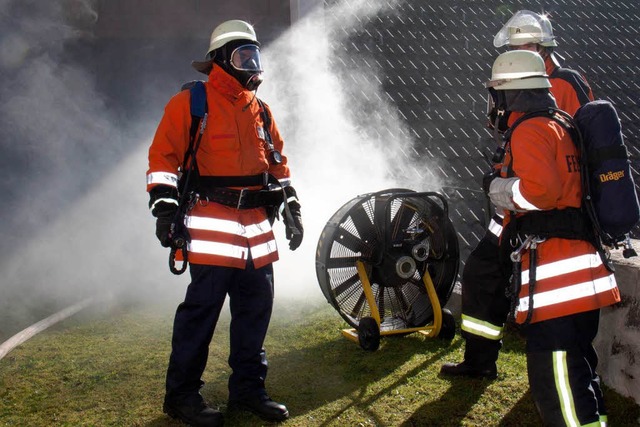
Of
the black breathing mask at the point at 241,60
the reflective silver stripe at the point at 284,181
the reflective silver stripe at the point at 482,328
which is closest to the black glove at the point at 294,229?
the reflective silver stripe at the point at 284,181

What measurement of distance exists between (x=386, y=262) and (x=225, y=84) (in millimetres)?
1946

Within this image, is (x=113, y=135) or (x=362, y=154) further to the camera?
(x=113, y=135)

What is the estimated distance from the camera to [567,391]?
3.14 metres

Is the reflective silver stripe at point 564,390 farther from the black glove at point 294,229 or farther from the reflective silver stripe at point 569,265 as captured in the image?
the black glove at point 294,229

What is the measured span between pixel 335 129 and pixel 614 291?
495 cm

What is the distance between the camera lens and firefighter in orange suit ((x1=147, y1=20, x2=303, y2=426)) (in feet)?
12.6

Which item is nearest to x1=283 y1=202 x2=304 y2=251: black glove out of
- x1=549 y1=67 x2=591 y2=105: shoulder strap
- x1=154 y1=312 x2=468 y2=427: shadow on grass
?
x1=154 y1=312 x2=468 y2=427: shadow on grass

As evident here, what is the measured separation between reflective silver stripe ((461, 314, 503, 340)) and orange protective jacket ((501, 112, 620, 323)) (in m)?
1.01

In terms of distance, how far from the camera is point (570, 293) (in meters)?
3.25

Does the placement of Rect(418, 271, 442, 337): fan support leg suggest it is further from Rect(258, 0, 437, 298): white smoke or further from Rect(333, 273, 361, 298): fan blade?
Rect(258, 0, 437, 298): white smoke

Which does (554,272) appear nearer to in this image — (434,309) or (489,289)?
(489,289)

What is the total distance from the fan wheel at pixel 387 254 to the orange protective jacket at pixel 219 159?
1.09 m

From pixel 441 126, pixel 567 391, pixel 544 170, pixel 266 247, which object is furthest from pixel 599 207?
pixel 441 126

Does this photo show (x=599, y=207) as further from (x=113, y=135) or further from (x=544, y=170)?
(x=113, y=135)
